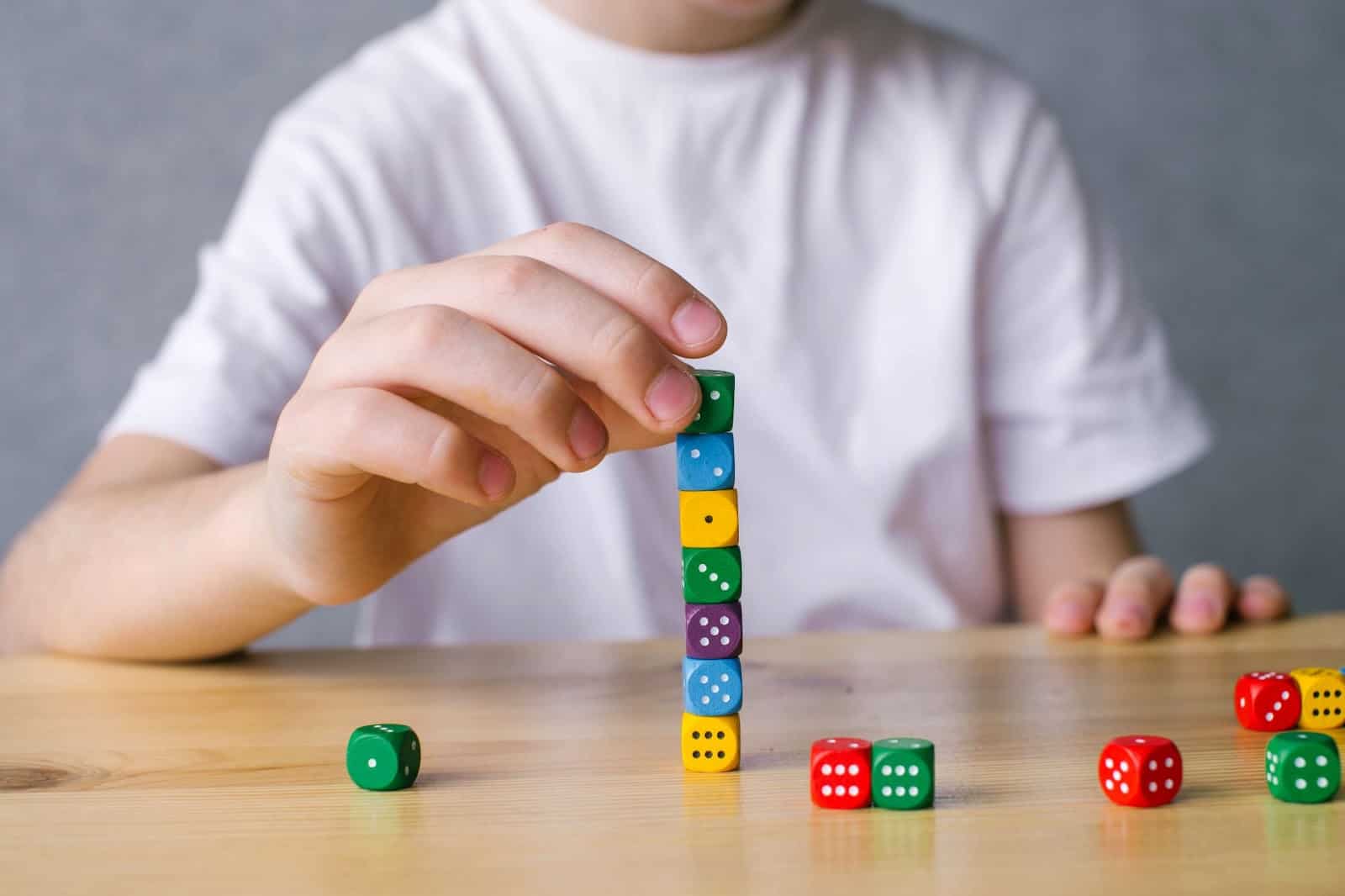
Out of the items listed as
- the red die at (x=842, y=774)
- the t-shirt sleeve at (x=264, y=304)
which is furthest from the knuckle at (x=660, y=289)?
the t-shirt sleeve at (x=264, y=304)

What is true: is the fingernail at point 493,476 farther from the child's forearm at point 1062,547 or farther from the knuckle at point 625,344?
the child's forearm at point 1062,547

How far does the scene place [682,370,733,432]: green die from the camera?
657 millimetres

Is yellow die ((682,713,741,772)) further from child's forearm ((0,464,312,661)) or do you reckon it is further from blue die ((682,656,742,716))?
child's forearm ((0,464,312,661))

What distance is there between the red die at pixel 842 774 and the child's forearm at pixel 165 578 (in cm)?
40

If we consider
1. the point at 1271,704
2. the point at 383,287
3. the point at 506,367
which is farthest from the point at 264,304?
the point at 1271,704

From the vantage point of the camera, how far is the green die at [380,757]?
622 mm

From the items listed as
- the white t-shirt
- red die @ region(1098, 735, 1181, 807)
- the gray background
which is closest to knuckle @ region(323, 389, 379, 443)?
red die @ region(1098, 735, 1181, 807)

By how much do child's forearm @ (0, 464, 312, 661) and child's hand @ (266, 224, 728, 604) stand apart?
6.7 inches

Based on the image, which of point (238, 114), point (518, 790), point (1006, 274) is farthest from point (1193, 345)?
point (518, 790)

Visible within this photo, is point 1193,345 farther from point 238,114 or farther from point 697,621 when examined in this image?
point 697,621

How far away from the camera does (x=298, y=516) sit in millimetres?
776

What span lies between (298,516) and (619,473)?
0.62 m

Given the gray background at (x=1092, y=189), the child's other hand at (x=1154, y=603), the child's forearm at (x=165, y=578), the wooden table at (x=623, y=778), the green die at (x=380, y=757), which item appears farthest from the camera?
the gray background at (x=1092, y=189)

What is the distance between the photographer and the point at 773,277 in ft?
4.62
